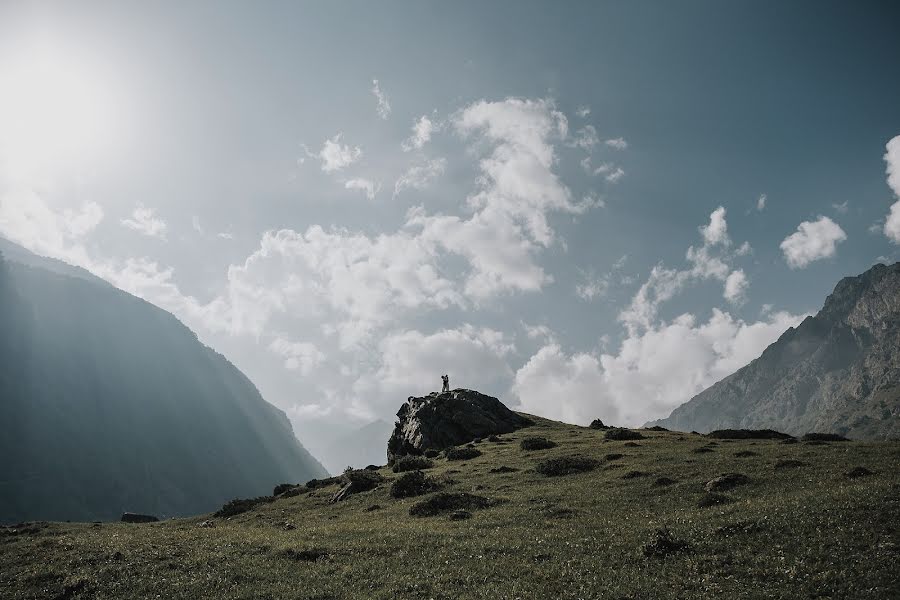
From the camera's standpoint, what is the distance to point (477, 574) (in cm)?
2017

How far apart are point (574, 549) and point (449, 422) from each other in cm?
7288

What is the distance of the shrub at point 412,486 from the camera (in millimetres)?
44347

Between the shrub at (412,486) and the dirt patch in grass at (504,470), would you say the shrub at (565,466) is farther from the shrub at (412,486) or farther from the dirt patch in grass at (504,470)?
the shrub at (412,486)

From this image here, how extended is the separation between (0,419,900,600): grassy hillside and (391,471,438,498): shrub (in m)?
6.33

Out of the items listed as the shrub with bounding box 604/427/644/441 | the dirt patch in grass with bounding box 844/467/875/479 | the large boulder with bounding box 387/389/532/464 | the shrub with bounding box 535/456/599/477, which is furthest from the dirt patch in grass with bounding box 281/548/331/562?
the large boulder with bounding box 387/389/532/464

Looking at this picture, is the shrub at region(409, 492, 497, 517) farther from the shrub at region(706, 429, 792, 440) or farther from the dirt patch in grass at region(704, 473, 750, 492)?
the shrub at region(706, 429, 792, 440)

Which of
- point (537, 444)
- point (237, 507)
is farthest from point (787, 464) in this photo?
point (237, 507)

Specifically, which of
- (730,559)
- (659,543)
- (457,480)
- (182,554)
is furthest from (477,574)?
(457,480)

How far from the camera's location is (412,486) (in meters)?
45.3

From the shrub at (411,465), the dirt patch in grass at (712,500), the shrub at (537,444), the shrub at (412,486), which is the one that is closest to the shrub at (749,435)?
the shrub at (537,444)

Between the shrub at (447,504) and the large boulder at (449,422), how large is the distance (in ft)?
169

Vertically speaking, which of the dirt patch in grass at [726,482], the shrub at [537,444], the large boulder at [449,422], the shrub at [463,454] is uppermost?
the large boulder at [449,422]

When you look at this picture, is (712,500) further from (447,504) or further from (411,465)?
(411,465)

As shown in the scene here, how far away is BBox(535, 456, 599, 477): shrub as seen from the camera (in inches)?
1762
